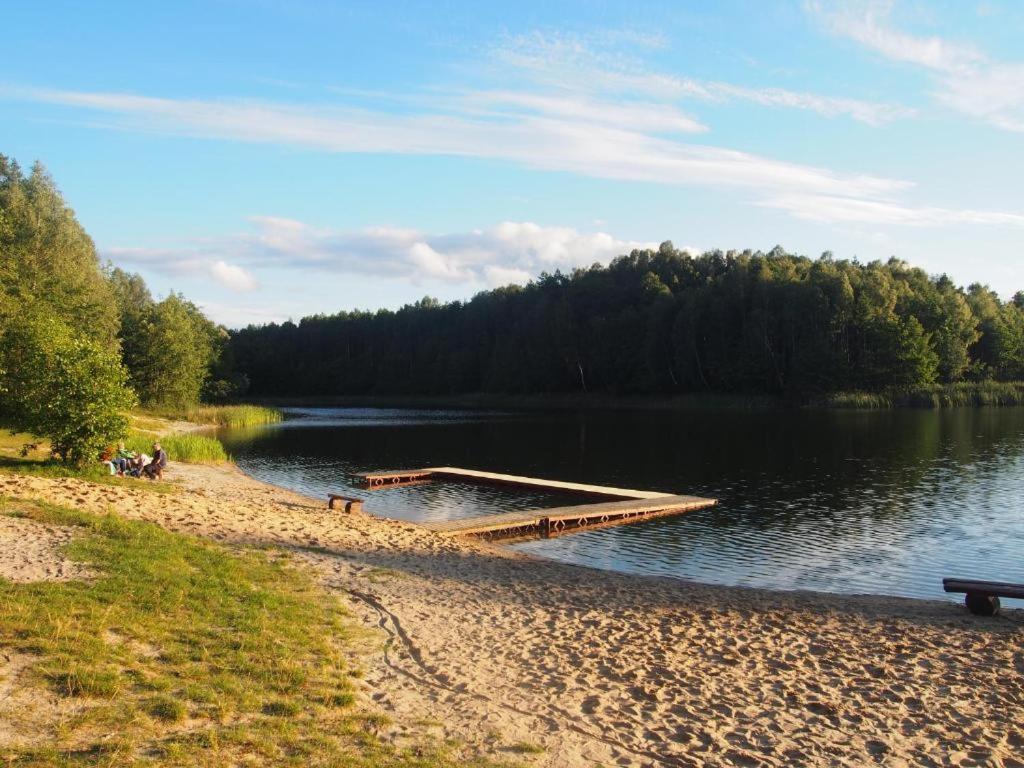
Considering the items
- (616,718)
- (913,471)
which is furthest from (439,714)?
(913,471)

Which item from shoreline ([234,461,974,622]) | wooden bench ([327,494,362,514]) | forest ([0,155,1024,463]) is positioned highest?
forest ([0,155,1024,463])

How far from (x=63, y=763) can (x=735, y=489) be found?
24.8 m

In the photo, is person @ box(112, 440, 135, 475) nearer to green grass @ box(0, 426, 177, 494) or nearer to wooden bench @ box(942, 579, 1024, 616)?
green grass @ box(0, 426, 177, 494)

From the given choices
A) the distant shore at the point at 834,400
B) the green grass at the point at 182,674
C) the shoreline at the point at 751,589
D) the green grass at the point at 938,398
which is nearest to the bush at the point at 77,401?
the shoreline at the point at 751,589

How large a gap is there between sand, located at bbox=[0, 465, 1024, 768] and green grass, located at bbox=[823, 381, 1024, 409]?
2567 inches

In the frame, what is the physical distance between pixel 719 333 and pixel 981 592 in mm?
76742

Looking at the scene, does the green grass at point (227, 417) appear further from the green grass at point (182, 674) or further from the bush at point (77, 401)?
the green grass at point (182, 674)

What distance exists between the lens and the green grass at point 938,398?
7281cm

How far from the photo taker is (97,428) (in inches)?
816

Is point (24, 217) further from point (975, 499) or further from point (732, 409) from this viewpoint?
point (732, 409)

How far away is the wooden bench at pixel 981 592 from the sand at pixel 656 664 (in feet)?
0.76

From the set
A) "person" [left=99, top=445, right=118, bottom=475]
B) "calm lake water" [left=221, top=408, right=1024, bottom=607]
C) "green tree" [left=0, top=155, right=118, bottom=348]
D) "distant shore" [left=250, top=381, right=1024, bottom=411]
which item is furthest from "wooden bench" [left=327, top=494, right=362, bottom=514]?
"distant shore" [left=250, top=381, right=1024, bottom=411]

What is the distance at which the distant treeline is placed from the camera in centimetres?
7756

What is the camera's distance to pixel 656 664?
351 inches
